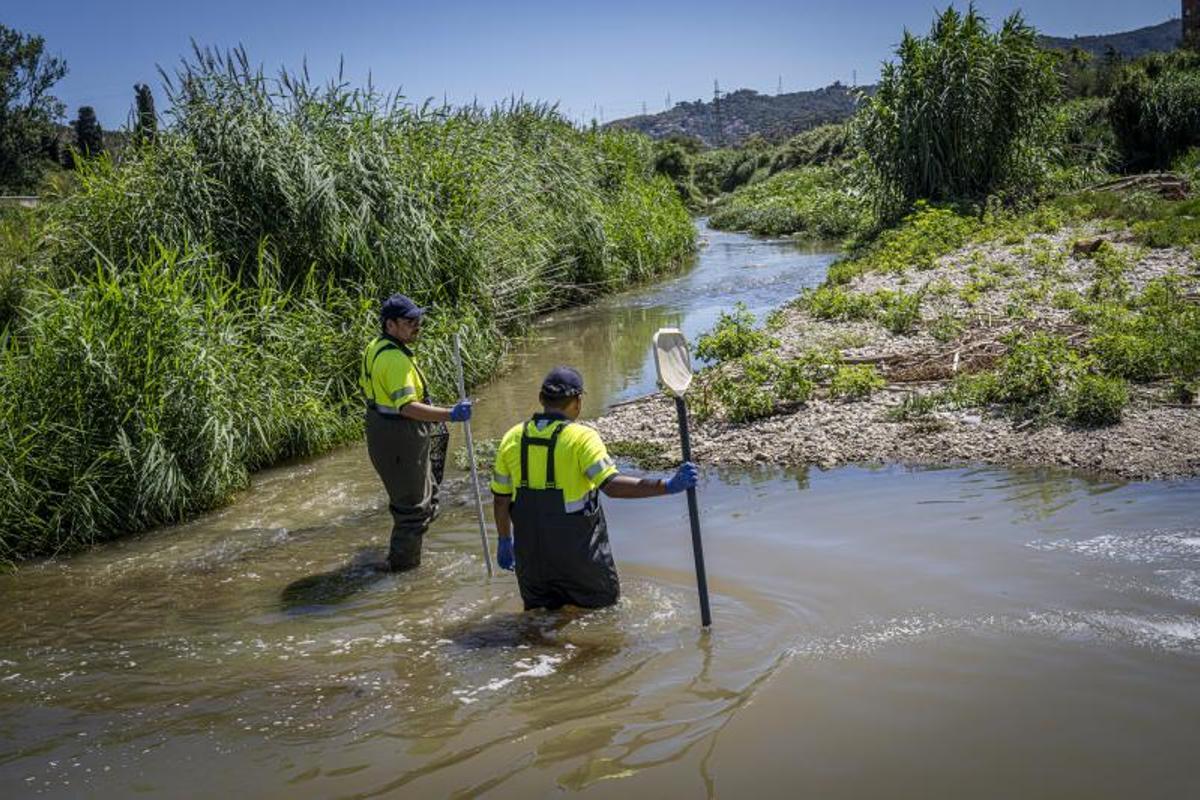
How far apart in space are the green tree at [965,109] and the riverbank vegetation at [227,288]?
10652 millimetres

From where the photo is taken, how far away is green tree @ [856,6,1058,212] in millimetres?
23438

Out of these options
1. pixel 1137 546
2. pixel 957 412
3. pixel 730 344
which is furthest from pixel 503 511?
pixel 730 344

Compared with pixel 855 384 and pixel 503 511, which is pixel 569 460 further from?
pixel 855 384

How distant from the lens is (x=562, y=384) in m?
5.35

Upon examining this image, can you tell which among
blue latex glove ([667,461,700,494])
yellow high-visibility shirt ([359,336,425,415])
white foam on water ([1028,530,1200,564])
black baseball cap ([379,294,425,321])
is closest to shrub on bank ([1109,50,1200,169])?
white foam on water ([1028,530,1200,564])

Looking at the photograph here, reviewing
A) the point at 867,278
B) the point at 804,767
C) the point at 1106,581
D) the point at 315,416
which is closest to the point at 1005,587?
the point at 1106,581

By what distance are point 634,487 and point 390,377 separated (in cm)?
250

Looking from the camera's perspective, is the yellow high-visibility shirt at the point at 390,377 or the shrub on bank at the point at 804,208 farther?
the shrub on bank at the point at 804,208

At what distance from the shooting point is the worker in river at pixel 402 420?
7062 millimetres

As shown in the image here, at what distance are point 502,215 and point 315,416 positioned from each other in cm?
603

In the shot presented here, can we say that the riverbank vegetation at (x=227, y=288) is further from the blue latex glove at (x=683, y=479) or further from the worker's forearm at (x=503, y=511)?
the blue latex glove at (x=683, y=479)

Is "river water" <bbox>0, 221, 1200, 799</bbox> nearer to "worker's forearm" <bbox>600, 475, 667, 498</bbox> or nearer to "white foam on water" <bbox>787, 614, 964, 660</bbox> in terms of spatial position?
"white foam on water" <bbox>787, 614, 964, 660</bbox>

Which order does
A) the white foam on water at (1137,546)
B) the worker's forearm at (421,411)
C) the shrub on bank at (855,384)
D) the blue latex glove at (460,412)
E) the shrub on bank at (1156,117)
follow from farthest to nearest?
the shrub on bank at (1156,117) < the shrub on bank at (855,384) < the worker's forearm at (421,411) < the blue latex glove at (460,412) < the white foam on water at (1137,546)

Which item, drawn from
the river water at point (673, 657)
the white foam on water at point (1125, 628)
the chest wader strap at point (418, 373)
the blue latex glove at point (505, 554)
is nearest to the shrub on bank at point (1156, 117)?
the river water at point (673, 657)
